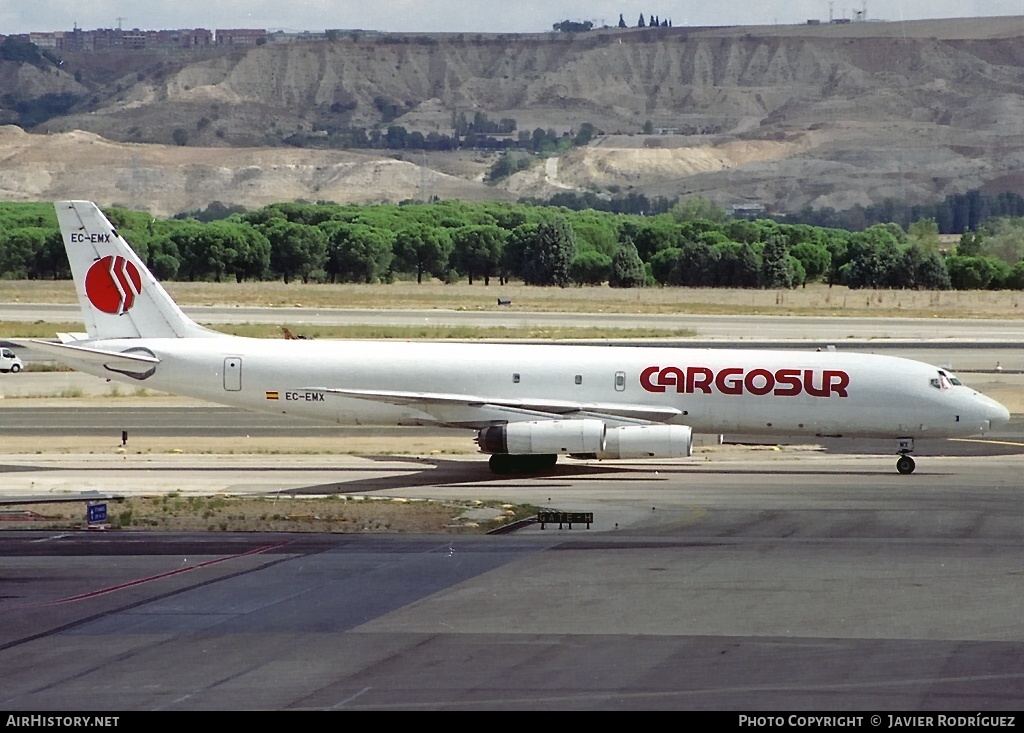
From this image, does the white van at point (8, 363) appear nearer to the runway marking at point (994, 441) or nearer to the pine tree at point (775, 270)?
the runway marking at point (994, 441)

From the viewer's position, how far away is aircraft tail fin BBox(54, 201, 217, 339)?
46.1 m

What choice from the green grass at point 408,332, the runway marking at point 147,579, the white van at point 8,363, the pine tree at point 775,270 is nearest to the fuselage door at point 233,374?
the runway marking at point 147,579

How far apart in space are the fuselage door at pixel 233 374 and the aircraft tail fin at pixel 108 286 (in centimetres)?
250

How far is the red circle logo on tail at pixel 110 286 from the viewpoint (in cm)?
4603

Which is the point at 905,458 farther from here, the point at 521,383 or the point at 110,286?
the point at 110,286

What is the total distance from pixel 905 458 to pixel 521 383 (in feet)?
37.6

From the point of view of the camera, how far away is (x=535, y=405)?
43.9 metres

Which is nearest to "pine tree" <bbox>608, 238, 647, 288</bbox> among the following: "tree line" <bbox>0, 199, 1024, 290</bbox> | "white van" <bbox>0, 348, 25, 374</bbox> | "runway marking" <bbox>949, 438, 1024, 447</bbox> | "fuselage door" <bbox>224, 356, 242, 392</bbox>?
"tree line" <bbox>0, 199, 1024, 290</bbox>

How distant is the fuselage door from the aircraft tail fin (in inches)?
98.4

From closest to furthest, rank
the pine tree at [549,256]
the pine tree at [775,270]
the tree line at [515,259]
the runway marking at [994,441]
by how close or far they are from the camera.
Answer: the runway marking at [994,441]
the pine tree at [775,270]
the tree line at [515,259]
the pine tree at [549,256]

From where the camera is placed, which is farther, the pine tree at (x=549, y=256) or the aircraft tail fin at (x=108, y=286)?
the pine tree at (x=549, y=256)

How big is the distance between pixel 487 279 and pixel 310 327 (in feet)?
210

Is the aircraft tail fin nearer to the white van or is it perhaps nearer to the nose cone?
the nose cone

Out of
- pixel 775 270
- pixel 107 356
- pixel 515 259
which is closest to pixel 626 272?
pixel 775 270
